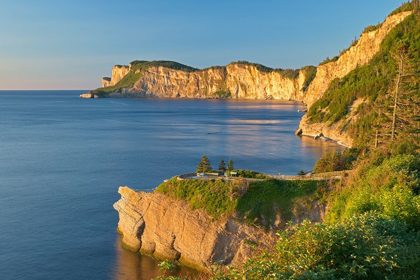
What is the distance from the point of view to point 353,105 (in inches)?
3986

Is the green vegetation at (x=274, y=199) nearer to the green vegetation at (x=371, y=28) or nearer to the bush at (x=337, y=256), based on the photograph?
the bush at (x=337, y=256)

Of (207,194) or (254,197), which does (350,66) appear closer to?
(254,197)

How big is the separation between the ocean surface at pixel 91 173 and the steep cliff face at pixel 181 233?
4.83 ft

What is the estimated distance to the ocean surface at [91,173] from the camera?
116 feet

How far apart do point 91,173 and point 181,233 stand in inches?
1310

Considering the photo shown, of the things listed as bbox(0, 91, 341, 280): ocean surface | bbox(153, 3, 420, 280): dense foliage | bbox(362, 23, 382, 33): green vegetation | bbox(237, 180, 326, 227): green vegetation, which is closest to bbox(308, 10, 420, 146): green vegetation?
bbox(0, 91, 341, 280): ocean surface

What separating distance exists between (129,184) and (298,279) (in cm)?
4663

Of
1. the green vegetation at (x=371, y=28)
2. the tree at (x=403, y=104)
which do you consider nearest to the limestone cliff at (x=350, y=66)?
the green vegetation at (x=371, y=28)

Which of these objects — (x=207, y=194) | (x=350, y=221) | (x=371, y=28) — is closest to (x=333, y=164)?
(x=207, y=194)

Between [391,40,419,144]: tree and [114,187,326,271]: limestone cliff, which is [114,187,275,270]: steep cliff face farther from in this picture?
[391,40,419,144]: tree

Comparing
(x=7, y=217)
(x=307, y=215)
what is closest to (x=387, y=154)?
(x=307, y=215)

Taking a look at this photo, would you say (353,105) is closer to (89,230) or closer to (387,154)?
(387,154)

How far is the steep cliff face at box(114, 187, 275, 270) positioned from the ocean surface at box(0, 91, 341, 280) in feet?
4.83

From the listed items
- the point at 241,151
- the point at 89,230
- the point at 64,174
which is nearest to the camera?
the point at 89,230
